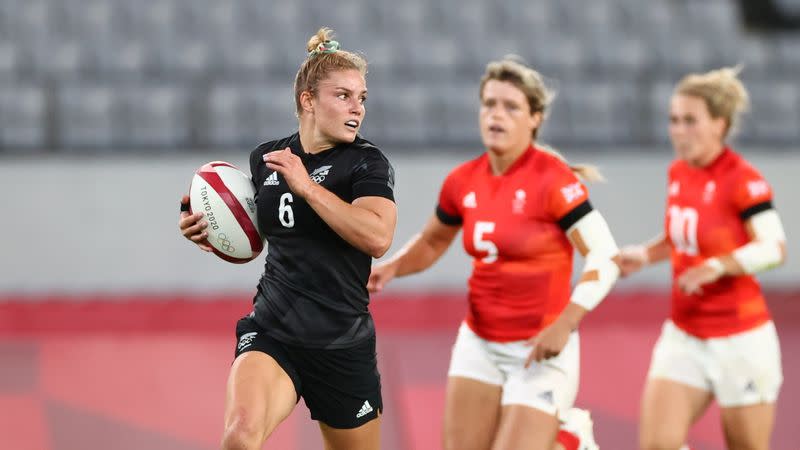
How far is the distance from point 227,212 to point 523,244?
106 cm

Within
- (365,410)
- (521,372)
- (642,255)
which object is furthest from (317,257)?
(642,255)

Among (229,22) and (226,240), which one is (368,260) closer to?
(226,240)

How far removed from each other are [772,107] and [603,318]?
287 cm

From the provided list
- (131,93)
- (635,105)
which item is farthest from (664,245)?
(131,93)

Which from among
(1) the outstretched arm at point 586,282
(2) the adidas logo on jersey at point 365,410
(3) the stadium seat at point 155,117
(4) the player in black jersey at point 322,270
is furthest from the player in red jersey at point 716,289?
(3) the stadium seat at point 155,117

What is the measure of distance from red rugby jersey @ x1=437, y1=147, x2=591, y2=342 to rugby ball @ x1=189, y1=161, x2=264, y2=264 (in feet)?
2.68

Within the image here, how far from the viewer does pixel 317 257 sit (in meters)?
3.78

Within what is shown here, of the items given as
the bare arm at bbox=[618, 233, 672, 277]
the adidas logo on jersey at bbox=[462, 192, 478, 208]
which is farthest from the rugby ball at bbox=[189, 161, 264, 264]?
the bare arm at bbox=[618, 233, 672, 277]

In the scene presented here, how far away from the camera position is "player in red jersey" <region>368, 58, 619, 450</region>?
13.3 ft

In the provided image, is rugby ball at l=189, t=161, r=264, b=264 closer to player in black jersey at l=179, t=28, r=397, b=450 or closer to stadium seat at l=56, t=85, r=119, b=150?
player in black jersey at l=179, t=28, r=397, b=450

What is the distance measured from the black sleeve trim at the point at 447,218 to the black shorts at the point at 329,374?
30.5 inches

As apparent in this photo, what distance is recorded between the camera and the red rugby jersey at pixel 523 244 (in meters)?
4.12

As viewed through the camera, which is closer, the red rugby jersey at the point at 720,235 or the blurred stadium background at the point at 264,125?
the red rugby jersey at the point at 720,235

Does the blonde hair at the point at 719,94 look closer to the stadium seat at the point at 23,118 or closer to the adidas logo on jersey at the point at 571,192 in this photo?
the adidas logo on jersey at the point at 571,192
